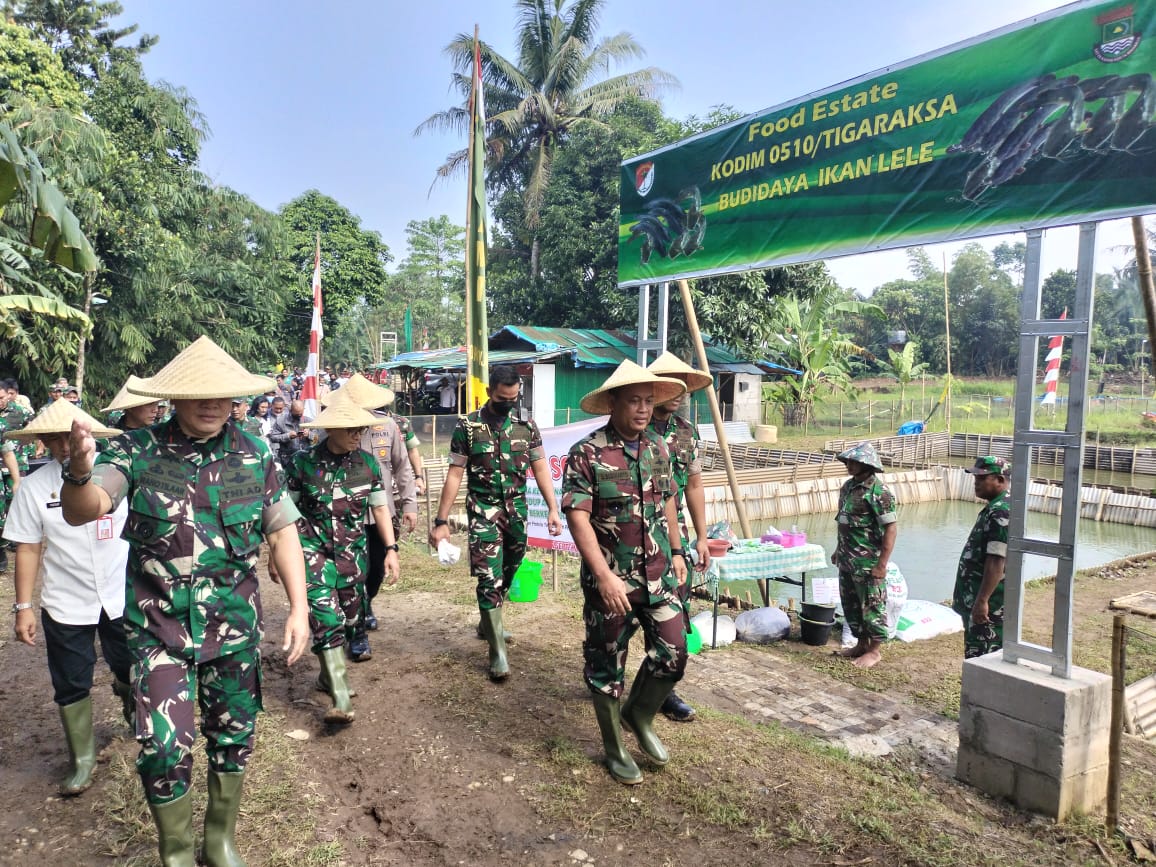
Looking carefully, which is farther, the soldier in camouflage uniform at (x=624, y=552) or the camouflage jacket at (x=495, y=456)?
the camouflage jacket at (x=495, y=456)

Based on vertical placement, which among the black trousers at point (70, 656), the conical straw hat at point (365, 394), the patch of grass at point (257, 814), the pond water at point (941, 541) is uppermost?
the conical straw hat at point (365, 394)

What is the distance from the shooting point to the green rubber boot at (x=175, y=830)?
2.50 meters

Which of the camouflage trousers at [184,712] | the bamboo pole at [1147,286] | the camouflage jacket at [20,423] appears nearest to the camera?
the camouflage trousers at [184,712]

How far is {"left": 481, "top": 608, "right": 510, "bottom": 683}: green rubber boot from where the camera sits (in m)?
4.61

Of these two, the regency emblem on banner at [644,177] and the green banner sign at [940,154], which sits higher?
the regency emblem on banner at [644,177]

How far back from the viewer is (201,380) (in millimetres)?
2531

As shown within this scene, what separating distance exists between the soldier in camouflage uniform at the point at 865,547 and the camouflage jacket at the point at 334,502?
3625 millimetres

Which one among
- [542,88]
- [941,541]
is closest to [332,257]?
[542,88]

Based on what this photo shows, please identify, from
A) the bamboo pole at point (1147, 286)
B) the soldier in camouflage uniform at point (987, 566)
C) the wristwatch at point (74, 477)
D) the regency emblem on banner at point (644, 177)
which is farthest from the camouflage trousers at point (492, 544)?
the bamboo pole at point (1147, 286)

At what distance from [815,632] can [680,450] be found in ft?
10.7

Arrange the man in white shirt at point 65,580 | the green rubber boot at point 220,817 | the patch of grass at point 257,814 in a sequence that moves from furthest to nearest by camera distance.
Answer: the man in white shirt at point 65,580 < the patch of grass at point 257,814 < the green rubber boot at point 220,817

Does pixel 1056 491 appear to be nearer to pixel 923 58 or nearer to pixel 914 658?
pixel 914 658

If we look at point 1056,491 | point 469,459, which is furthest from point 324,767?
point 1056,491

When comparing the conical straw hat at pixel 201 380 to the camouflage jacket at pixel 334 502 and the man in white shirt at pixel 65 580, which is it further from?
the camouflage jacket at pixel 334 502
